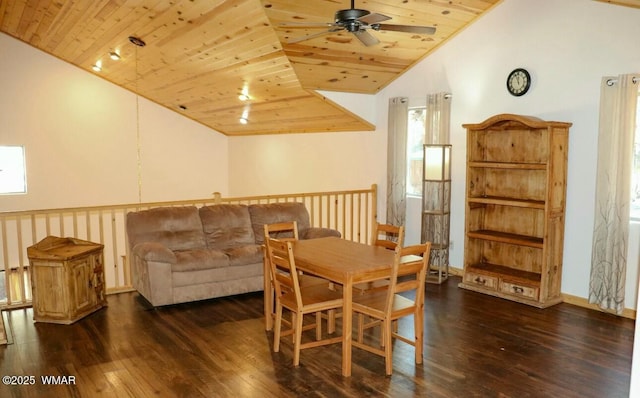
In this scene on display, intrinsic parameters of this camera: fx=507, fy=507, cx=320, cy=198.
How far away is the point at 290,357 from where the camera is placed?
3822 mm

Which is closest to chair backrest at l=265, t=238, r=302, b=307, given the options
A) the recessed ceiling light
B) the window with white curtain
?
the window with white curtain

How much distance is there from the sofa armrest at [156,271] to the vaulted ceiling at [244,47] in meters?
2.36

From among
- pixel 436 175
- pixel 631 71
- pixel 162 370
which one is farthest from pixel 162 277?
pixel 631 71

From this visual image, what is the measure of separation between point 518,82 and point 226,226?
3587 millimetres

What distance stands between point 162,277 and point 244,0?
8.90 ft

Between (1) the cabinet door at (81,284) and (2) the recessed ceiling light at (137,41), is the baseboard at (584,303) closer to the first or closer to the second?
(1) the cabinet door at (81,284)

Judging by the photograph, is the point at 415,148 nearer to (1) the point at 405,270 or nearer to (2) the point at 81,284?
(1) the point at 405,270

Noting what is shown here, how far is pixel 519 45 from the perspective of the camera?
5480 millimetres

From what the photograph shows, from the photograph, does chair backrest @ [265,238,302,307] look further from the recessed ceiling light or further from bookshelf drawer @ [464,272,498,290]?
the recessed ceiling light

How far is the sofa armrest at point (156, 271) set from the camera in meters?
4.87

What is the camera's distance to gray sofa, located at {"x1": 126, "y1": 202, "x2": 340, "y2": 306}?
4945mm

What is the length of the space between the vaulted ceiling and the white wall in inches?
18.7

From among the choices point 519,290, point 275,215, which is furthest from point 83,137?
point 519,290

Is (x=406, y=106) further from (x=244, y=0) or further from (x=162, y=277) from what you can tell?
(x=162, y=277)
